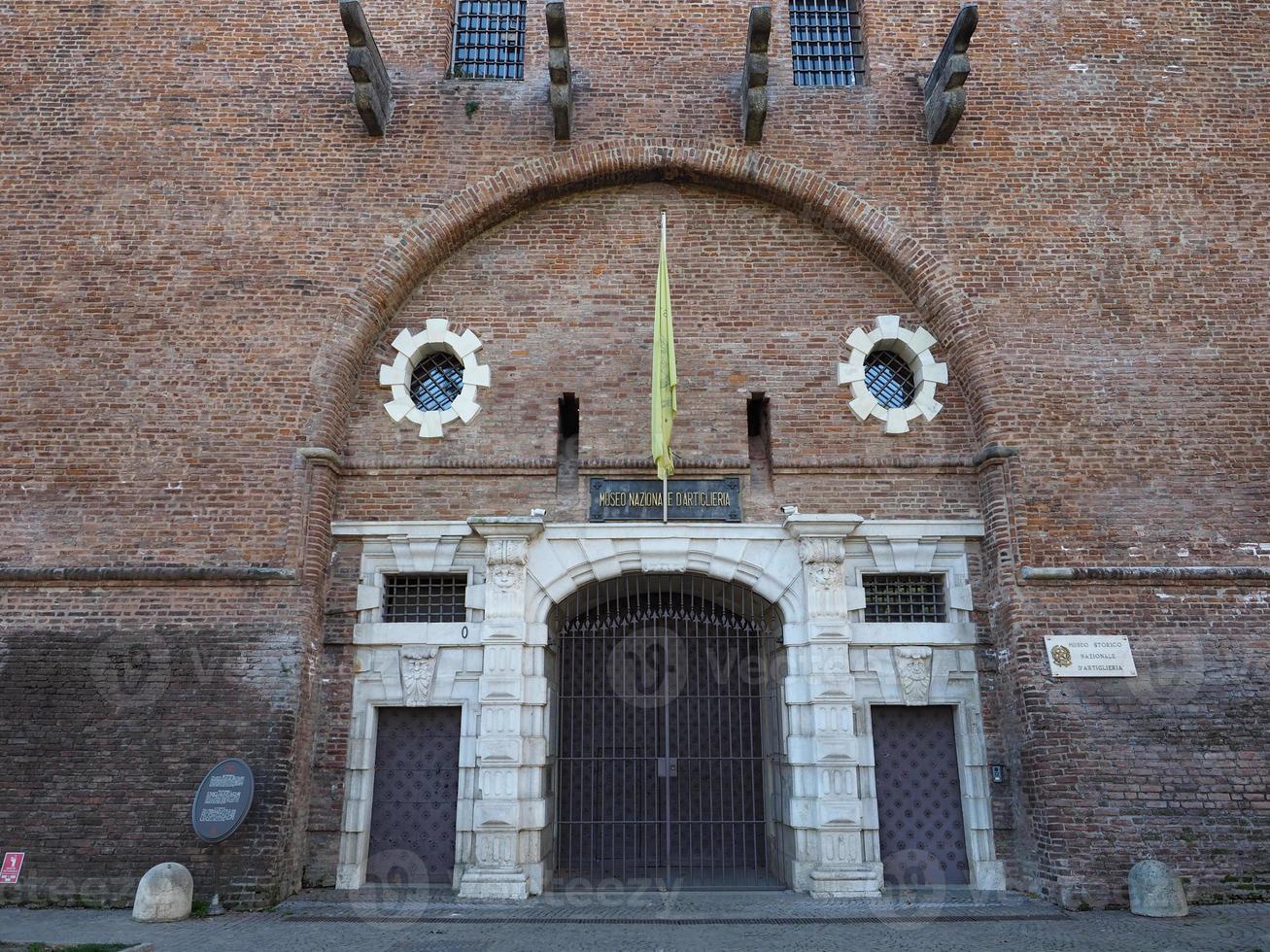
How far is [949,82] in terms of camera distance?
32.3 feet

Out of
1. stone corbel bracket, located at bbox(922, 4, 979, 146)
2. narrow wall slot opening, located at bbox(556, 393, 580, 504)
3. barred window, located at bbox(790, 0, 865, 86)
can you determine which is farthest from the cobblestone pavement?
barred window, located at bbox(790, 0, 865, 86)

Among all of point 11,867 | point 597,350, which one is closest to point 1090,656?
point 597,350

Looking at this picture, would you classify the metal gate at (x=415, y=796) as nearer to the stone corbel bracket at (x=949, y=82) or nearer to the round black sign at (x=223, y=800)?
the round black sign at (x=223, y=800)

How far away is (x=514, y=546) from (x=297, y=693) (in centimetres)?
248

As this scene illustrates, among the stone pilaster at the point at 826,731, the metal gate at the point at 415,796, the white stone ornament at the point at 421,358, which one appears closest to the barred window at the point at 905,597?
the stone pilaster at the point at 826,731

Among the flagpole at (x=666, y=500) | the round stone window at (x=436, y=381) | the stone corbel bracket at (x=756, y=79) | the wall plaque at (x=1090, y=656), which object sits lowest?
the wall plaque at (x=1090, y=656)

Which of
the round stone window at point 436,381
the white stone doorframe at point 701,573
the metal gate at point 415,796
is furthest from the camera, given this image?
the round stone window at point 436,381

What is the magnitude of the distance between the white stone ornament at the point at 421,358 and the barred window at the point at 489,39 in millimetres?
3504

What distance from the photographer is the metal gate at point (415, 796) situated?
8.84 m

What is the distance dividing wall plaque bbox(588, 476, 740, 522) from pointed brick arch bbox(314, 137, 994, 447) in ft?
9.16

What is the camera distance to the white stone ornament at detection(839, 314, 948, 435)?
982 cm

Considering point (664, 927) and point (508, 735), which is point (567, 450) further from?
point (664, 927)

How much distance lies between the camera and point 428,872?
8844mm

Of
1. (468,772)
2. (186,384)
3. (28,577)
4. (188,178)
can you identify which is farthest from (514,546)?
(188,178)
